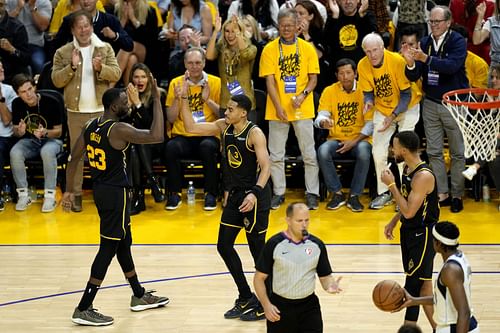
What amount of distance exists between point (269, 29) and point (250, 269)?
170 inches

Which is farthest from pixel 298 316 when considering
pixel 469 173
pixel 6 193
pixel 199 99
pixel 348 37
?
pixel 6 193

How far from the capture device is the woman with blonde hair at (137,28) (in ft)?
47.6

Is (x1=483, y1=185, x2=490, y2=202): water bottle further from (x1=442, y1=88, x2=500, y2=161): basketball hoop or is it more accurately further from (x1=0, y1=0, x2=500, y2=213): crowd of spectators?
(x1=442, y1=88, x2=500, y2=161): basketball hoop

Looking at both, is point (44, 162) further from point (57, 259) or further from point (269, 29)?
point (269, 29)

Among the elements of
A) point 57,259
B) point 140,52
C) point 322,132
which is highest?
point 140,52

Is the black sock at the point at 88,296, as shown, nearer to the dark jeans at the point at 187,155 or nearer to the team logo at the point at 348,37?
the dark jeans at the point at 187,155

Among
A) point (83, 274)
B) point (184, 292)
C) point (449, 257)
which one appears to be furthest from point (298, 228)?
point (83, 274)

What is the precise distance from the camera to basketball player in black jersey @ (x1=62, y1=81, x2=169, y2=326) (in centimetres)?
957

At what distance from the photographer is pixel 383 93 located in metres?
13.2

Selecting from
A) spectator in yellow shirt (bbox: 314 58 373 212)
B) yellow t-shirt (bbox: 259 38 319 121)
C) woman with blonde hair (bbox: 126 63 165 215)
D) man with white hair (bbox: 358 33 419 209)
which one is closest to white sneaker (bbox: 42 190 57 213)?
woman with blonde hair (bbox: 126 63 165 215)

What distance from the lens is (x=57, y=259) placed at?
468 inches

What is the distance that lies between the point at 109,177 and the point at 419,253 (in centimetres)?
303

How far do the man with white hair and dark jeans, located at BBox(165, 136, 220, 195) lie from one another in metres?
2.13

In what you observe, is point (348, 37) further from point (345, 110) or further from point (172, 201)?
point (172, 201)
